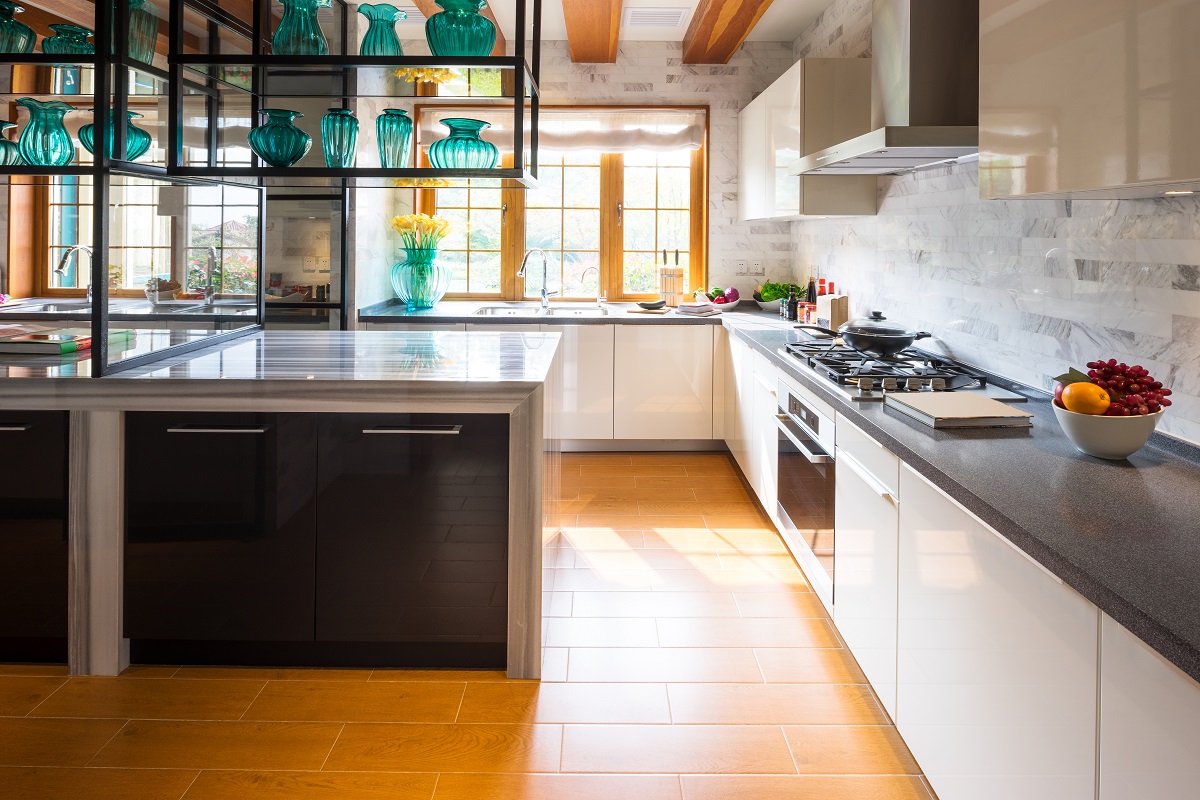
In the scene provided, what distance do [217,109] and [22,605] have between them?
1766 mm

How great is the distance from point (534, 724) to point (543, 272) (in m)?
4.11

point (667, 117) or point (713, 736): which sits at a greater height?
point (667, 117)

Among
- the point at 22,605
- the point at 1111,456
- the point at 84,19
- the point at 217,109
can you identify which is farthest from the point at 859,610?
the point at 84,19

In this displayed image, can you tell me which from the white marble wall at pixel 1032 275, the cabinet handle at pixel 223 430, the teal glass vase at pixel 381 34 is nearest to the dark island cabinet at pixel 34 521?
the cabinet handle at pixel 223 430

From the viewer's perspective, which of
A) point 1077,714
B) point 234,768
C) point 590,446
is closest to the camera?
point 1077,714

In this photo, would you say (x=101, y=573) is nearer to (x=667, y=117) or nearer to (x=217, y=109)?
(x=217, y=109)

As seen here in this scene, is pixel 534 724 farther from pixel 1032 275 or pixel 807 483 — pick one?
pixel 1032 275

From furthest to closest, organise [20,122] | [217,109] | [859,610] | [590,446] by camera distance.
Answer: [590,446], [217,109], [20,122], [859,610]

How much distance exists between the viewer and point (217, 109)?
336 cm

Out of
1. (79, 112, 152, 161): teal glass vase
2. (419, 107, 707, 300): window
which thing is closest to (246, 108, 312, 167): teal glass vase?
(79, 112, 152, 161): teal glass vase

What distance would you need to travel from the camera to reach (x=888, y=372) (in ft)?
10.0

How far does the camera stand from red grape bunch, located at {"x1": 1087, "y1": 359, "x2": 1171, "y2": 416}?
195 cm

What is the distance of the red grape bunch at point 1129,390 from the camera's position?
6.40 feet

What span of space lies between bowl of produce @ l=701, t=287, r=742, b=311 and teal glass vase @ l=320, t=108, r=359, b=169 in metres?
3.18
